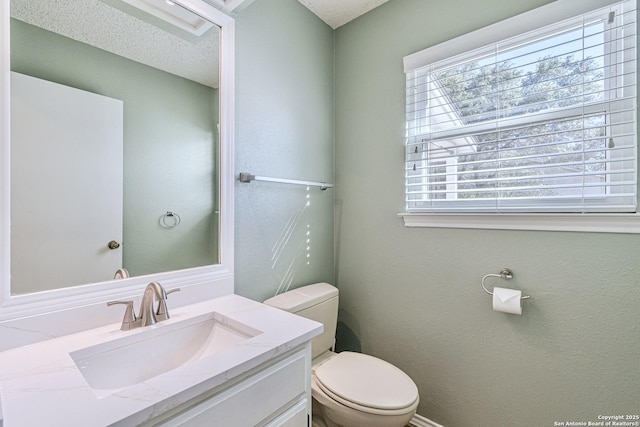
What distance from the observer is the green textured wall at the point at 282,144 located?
142cm

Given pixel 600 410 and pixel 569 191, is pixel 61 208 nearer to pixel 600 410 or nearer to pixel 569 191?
pixel 569 191

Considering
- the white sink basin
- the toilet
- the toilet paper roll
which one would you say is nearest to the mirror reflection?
the white sink basin

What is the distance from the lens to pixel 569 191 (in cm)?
120

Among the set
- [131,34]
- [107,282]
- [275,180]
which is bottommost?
[107,282]

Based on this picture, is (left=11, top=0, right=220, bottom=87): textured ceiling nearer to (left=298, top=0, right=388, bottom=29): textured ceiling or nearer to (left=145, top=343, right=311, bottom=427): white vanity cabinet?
(left=298, top=0, right=388, bottom=29): textured ceiling

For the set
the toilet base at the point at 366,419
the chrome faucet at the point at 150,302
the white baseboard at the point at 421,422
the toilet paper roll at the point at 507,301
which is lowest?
the white baseboard at the point at 421,422

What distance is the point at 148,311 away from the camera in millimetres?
956

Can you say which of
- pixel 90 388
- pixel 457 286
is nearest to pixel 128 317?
pixel 90 388

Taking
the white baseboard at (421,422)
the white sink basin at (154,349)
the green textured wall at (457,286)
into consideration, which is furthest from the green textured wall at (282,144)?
the white baseboard at (421,422)

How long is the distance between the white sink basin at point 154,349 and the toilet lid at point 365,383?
54cm

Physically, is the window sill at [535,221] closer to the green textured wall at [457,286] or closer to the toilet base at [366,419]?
the green textured wall at [457,286]

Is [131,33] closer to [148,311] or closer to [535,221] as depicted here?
[148,311]

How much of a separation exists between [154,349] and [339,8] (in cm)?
202

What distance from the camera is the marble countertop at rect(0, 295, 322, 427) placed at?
0.53 metres
